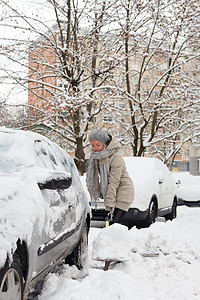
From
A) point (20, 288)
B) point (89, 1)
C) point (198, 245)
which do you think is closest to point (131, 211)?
point (198, 245)

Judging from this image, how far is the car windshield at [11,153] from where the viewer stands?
137 inches

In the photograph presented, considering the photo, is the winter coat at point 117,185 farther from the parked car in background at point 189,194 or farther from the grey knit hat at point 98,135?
the parked car in background at point 189,194

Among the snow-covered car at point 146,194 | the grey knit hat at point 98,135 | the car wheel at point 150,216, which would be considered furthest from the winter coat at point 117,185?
the car wheel at point 150,216

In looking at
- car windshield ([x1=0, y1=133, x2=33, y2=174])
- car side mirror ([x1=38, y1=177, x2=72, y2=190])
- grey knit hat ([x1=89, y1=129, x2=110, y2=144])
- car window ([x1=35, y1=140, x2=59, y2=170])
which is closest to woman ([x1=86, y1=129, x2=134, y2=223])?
grey knit hat ([x1=89, y1=129, x2=110, y2=144])

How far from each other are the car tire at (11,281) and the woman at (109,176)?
2.64 m

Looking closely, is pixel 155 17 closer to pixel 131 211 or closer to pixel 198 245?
pixel 131 211

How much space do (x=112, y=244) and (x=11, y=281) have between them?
2.60 m

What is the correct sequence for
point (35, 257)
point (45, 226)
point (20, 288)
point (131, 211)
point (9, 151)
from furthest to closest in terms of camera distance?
1. point (131, 211)
2. point (9, 151)
3. point (45, 226)
4. point (35, 257)
5. point (20, 288)

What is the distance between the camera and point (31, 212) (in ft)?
9.94

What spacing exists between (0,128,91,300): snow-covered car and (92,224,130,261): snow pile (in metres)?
0.42

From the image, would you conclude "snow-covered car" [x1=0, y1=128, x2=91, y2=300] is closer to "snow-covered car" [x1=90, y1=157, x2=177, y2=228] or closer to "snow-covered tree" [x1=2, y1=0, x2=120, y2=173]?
"snow-covered car" [x1=90, y1=157, x2=177, y2=228]

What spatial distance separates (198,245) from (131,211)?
2.01m

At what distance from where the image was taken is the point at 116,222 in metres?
5.62

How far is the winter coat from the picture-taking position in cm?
536
